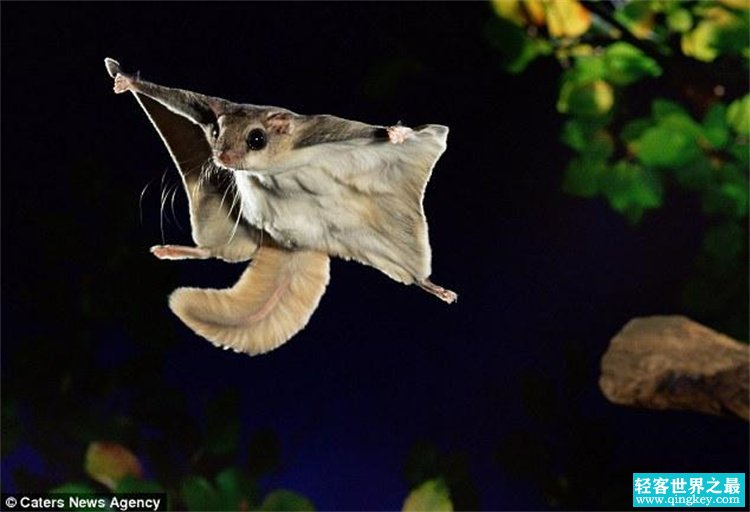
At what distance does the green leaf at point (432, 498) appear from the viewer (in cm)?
222

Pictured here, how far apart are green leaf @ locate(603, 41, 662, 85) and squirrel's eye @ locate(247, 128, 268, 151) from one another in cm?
95

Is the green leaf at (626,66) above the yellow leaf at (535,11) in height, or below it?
below

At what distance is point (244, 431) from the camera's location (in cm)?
228

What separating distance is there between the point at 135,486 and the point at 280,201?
3.09ft

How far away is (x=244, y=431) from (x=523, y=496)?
0.75 m

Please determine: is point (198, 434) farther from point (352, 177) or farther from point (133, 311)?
point (352, 177)

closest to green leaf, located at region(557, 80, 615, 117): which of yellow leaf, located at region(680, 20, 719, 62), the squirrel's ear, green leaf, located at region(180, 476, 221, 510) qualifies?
yellow leaf, located at region(680, 20, 719, 62)

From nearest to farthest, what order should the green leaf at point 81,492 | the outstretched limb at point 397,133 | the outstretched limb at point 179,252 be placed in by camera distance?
the outstretched limb at point 397,133
the outstretched limb at point 179,252
the green leaf at point 81,492

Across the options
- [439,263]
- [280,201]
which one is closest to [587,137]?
[439,263]

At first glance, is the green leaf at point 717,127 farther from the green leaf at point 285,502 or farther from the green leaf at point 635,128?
the green leaf at point 285,502

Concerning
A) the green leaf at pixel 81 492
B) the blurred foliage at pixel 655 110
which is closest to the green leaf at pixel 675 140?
the blurred foliage at pixel 655 110

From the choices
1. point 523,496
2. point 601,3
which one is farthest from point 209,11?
point 523,496

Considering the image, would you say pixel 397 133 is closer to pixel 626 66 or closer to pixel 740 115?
pixel 626 66

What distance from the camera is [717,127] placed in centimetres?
217
